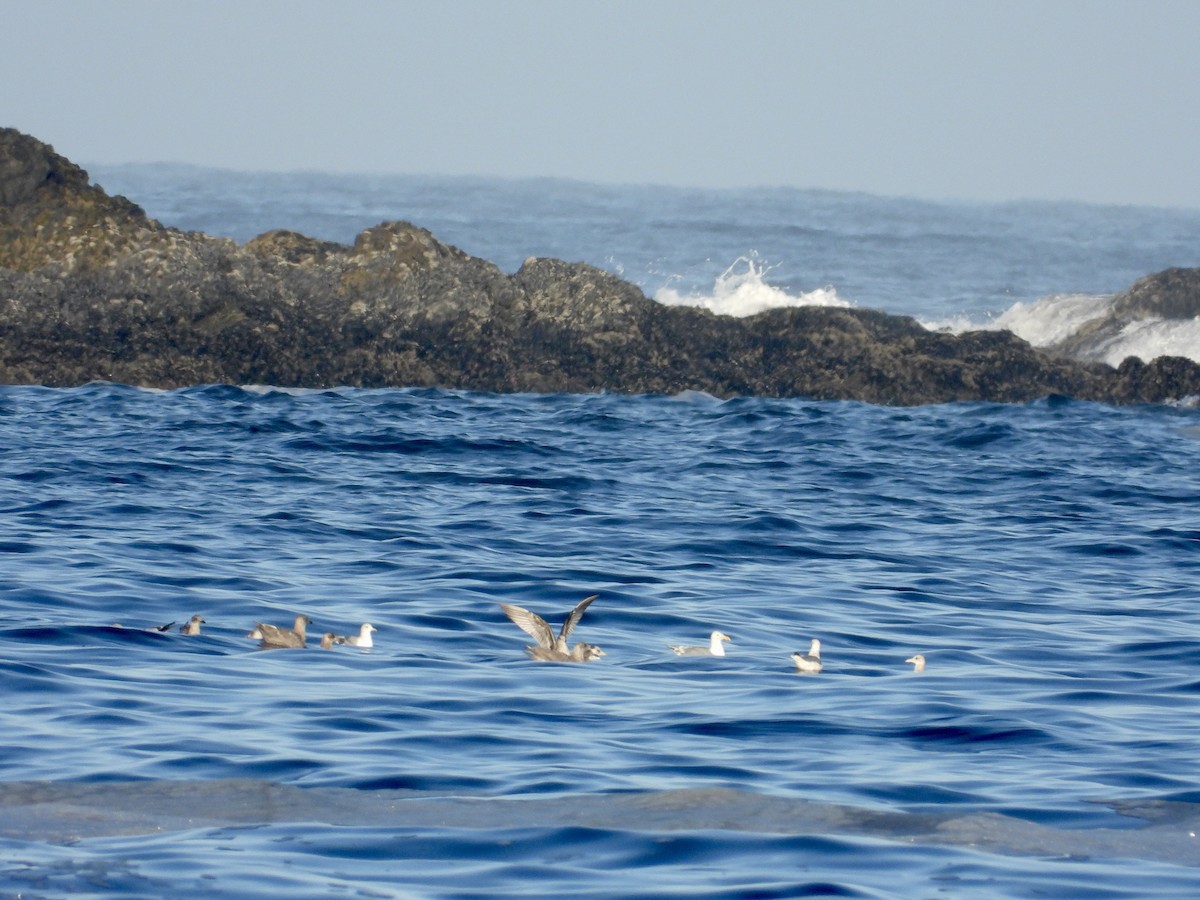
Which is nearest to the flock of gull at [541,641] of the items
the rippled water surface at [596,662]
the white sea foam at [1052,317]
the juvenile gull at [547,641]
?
the juvenile gull at [547,641]

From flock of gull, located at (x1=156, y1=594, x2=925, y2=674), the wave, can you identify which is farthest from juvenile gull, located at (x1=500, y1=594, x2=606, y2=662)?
the wave

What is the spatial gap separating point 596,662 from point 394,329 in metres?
13.2

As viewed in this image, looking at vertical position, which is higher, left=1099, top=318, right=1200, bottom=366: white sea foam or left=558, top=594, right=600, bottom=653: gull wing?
left=1099, top=318, right=1200, bottom=366: white sea foam

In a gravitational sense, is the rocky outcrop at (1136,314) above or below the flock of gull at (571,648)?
above

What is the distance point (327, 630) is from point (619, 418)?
10.6 meters

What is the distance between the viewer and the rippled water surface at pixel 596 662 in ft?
24.8

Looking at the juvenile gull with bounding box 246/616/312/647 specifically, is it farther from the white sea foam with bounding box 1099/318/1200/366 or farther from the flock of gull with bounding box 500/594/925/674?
the white sea foam with bounding box 1099/318/1200/366

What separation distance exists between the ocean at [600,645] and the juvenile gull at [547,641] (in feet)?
Result: 0.64

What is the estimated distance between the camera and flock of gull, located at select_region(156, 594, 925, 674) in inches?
455

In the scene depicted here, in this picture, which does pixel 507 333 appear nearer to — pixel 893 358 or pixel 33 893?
pixel 893 358

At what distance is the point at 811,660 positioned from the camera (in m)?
11.5

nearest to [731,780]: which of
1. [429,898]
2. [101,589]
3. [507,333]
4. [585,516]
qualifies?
[429,898]

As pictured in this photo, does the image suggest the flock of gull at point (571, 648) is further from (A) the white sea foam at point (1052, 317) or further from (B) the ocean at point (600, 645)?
(A) the white sea foam at point (1052, 317)

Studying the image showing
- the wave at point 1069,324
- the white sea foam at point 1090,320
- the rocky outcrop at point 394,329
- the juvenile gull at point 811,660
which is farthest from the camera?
the wave at point 1069,324
